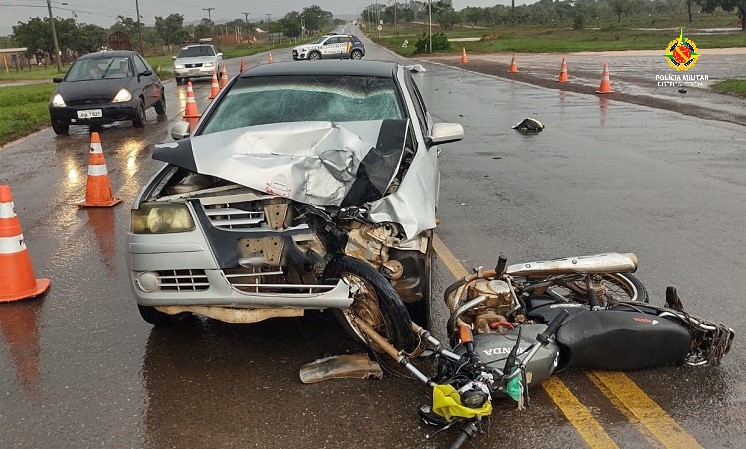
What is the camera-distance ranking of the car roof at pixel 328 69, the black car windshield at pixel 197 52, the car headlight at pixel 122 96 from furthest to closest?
the black car windshield at pixel 197 52 → the car headlight at pixel 122 96 → the car roof at pixel 328 69

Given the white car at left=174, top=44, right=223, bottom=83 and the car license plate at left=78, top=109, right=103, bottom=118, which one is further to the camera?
the white car at left=174, top=44, right=223, bottom=83

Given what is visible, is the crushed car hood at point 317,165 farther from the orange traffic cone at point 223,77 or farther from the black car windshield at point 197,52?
the black car windshield at point 197,52

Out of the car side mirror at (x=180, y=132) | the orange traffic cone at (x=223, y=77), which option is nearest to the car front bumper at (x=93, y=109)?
the car side mirror at (x=180, y=132)

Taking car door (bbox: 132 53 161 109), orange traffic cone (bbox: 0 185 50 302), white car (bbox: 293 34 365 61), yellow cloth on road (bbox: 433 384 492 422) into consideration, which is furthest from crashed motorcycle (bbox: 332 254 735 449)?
white car (bbox: 293 34 365 61)

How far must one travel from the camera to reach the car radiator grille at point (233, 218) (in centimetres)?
424

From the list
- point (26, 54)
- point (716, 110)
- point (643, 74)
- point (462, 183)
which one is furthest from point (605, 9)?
point (462, 183)

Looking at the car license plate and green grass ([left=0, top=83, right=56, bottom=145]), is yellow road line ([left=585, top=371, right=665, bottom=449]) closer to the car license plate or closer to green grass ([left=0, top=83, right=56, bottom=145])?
the car license plate

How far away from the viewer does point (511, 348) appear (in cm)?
379

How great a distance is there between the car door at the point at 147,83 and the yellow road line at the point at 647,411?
13784 mm

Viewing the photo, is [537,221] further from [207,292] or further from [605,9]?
[605,9]

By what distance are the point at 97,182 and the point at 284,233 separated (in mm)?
5287

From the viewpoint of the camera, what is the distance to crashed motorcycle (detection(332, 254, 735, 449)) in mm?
3537

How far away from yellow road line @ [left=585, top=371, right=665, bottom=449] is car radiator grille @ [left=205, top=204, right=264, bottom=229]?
2.12 m

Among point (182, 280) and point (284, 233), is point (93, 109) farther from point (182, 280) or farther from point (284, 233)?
point (284, 233)
